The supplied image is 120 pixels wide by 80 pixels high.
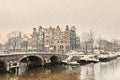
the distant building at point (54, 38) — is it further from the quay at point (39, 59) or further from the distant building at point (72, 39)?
the quay at point (39, 59)

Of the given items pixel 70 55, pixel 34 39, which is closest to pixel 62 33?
pixel 34 39

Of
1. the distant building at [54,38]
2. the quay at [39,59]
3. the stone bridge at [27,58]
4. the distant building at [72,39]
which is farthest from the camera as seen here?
the distant building at [72,39]

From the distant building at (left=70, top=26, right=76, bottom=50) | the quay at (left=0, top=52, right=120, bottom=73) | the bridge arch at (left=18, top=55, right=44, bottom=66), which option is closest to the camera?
the quay at (left=0, top=52, right=120, bottom=73)

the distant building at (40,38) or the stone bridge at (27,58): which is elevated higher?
the distant building at (40,38)

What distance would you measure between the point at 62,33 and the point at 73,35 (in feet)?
21.7

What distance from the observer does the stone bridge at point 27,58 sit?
121ft

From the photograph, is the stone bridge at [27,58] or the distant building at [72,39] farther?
the distant building at [72,39]

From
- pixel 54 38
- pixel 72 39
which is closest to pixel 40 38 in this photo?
pixel 54 38

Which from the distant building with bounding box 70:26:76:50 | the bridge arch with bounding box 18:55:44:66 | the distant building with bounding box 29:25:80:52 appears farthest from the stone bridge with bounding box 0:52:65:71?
the distant building with bounding box 70:26:76:50

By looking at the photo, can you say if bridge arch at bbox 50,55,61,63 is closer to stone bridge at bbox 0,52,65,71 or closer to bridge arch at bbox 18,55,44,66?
stone bridge at bbox 0,52,65,71

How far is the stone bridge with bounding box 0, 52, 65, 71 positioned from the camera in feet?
121

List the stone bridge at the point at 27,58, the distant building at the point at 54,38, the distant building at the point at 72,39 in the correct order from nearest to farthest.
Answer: the stone bridge at the point at 27,58 → the distant building at the point at 54,38 → the distant building at the point at 72,39

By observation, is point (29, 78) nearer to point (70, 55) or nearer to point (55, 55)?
Result: point (55, 55)

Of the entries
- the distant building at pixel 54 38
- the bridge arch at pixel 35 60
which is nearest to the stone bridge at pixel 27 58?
the bridge arch at pixel 35 60
